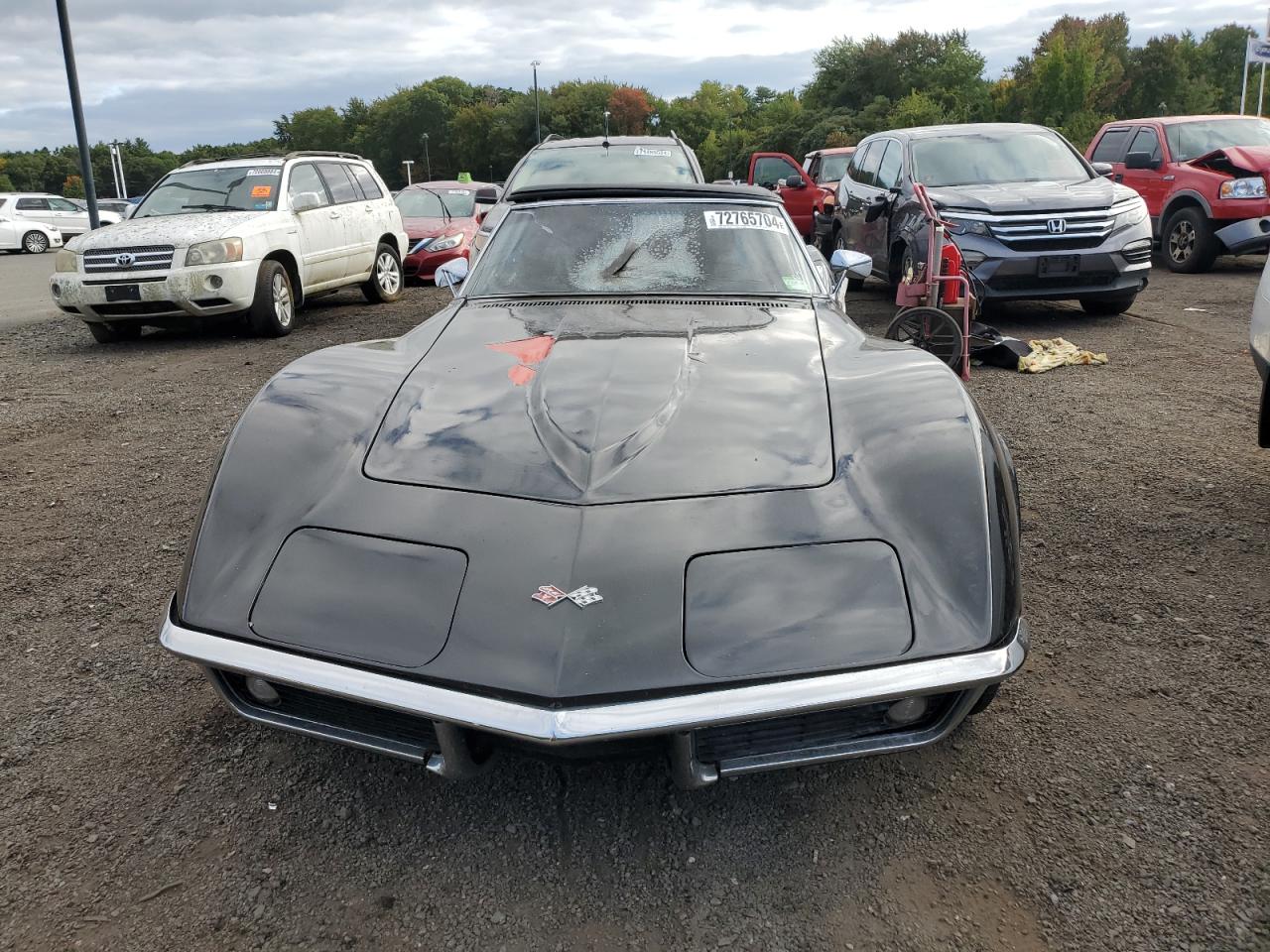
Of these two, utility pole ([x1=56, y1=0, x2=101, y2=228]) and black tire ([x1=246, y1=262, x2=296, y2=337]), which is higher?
utility pole ([x1=56, y1=0, x2=101, y2=228])

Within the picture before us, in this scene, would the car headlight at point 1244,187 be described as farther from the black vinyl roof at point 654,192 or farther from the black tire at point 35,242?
the black tire at point 35,242

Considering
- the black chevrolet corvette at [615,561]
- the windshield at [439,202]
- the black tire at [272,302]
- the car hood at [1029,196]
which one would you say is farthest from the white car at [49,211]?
the black chevrolet corvette at [615,561]

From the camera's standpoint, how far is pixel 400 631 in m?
1.98

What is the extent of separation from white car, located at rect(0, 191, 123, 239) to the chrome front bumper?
2474cm

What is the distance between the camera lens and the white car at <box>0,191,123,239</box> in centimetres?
2344

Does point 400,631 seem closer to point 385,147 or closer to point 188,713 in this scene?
point 188,713

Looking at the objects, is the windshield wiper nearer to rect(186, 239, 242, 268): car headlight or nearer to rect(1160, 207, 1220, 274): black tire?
rect(186, 239, 242, 268): car headlight

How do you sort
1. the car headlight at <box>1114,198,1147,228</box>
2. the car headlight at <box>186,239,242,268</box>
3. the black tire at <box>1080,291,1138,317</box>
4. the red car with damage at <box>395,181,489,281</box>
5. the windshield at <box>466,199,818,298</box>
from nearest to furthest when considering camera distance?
the windshield at <box>466,199,818,298</box>
the car headlight at <box>1114,198,1147,228</box>
the car headlight at <box>186,239,242,268</box>
the black tire at <box>1080,291,1138,317</box>
the red car with damage at <box>395,181,489,281</box>

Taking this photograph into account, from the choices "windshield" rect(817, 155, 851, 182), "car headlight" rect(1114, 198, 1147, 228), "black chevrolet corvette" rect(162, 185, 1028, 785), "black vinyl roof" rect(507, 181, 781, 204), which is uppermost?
"windshield" rect(817, 155, 851, 182)

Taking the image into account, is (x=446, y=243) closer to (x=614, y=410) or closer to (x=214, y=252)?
(x=214, y=252)

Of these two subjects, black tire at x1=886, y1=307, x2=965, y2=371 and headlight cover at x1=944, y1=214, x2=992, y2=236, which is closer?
black tire at x1=886, y1=307, x2=965, y2=371

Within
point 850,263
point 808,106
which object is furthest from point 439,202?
point 808,106

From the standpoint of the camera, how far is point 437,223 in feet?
43.4

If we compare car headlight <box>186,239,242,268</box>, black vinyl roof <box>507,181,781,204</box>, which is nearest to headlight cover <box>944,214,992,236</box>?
black vinyl roof <box>507,181,781,204</box>
